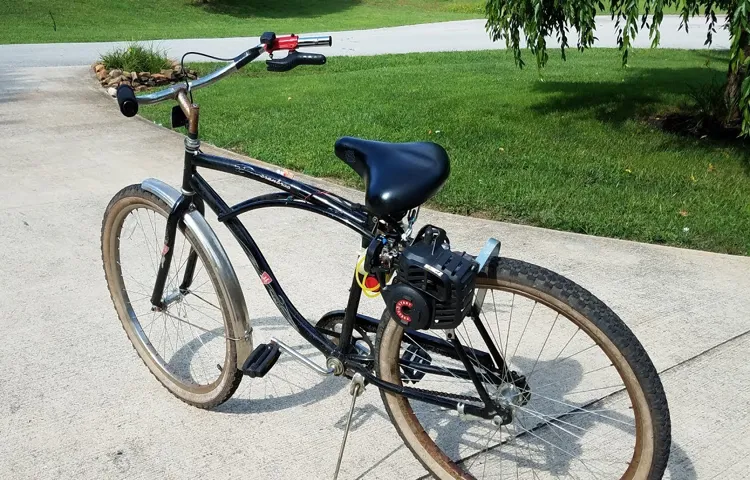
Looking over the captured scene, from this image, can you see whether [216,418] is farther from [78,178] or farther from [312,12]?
[312,12]

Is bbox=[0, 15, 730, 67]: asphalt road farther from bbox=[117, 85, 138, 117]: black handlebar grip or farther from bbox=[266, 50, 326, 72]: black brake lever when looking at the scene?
bbox=[266, 50, 326, 72]: black brake lever

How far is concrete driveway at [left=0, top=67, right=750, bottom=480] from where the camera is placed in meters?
2.71

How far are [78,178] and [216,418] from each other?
12.0 ft

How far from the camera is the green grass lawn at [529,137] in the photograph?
16.9 ft

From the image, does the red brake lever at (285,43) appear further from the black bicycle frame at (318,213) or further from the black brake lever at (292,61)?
the black bicycle frame at (318,213)

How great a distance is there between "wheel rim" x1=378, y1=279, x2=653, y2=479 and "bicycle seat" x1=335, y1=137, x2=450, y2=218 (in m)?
0.34

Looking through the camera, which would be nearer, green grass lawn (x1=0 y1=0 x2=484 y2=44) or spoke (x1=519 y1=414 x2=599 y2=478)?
spoke (x1=519 y1=414 x2=599 y2=478)

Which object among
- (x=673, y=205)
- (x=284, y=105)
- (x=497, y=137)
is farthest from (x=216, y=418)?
(x=284, y=105)

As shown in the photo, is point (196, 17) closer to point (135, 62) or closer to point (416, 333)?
point (135, 62)

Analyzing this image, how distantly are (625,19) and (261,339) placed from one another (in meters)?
4.41

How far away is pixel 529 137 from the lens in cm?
708

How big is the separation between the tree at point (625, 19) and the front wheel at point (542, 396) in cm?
312

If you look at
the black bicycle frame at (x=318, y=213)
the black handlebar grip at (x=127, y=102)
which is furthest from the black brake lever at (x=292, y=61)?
the black handlebar grip at (x=127, y=102)

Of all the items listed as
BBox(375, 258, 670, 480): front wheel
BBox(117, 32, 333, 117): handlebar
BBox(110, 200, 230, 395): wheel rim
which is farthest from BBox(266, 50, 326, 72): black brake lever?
BBox(375, 258, 670, 480): front wheel
